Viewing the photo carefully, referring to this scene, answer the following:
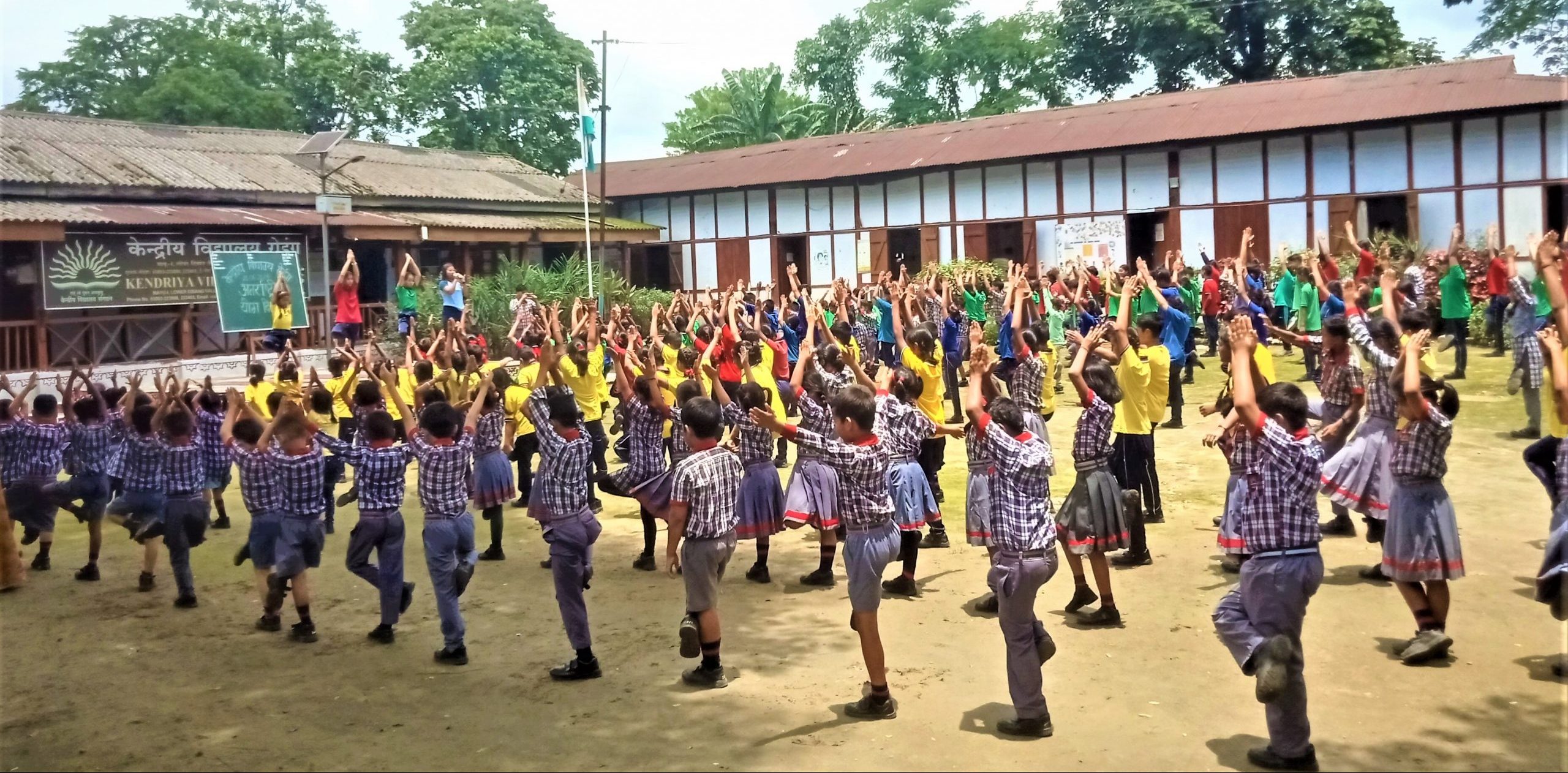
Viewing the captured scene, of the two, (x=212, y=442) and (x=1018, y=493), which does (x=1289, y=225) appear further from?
(x=1018, y=493)

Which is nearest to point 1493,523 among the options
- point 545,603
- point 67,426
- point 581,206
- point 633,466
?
point 633,466

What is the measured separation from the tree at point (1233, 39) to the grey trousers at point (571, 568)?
34482mm

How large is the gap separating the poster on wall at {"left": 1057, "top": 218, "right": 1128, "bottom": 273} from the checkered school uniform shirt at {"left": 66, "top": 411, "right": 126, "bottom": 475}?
19318 millimetres

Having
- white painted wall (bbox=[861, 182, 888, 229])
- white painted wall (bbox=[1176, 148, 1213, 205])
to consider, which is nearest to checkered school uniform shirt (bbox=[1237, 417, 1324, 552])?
white painted wall (bbox=[1176, 148, 1213, 205])

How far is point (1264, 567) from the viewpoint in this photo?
15.9 ft

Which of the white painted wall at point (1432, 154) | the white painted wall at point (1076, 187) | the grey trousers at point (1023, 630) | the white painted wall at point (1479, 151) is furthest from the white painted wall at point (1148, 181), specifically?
the grey trousers at point (1023, 630)

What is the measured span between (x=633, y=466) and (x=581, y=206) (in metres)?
23.0

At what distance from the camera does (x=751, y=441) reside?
323 inches

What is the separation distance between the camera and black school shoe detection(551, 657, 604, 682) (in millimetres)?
6430

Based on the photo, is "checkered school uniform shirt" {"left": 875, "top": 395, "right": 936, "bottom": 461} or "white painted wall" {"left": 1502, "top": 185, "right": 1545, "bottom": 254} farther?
"white painted wall" {"left": 1502, "top": 185, "right": 1545, "bottom": 254}

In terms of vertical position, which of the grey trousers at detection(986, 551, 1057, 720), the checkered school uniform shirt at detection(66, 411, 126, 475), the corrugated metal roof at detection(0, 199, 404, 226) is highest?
the corrugated metal roof at detection(0, 199, 404, 226)

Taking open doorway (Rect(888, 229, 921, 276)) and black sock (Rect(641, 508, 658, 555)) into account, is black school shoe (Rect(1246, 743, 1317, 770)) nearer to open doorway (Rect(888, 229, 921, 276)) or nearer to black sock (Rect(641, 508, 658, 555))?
black sock (Rect(641, 508, 658, 555))

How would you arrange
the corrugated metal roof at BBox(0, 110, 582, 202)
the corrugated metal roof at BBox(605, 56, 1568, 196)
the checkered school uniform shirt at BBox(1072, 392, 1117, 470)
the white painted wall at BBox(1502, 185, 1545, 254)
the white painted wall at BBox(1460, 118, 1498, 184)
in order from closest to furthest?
the checkered school uniform shirt at BBox(1072, 392, 1117, 470) → the corrugated metal roof at BBox(0, 110, 582, 202) → the white painted wall at BBox(1502, 185, 1545, 254) → the white painted wall at BBox(1460, 118, 1498, 184) → the corrugated metal roof at BBox(605, 56, 1568, 196)

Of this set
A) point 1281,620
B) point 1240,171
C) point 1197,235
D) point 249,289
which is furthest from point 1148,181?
point 1281,620
